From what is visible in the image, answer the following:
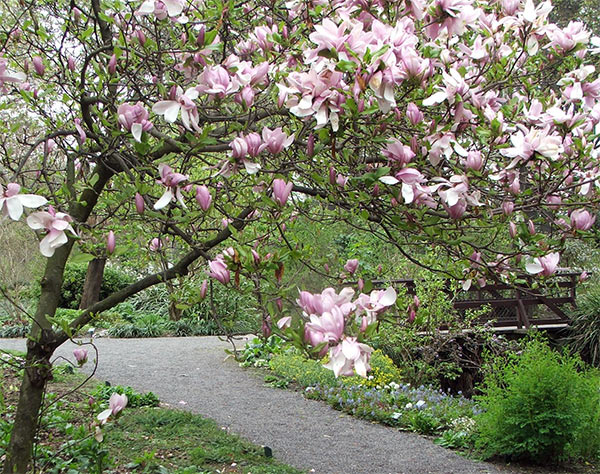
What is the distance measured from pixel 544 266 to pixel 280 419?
13.1ft

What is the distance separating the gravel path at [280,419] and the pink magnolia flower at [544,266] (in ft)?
8.91

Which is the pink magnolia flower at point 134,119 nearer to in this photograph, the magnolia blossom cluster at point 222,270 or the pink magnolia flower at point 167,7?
the pink magnolia flower at point 167,7

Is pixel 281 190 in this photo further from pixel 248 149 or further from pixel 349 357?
pixel 349 357

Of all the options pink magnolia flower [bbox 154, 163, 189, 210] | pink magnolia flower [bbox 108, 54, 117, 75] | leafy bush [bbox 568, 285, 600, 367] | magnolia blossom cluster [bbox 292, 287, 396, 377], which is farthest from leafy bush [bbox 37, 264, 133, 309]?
magnolia blossom cluster [bbox 292, 287, 396, 377]

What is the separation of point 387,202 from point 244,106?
0.65m

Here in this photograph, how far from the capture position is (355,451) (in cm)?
470

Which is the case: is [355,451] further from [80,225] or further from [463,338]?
[463,338]

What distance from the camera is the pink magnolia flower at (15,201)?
1.40 metres

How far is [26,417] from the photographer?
2.99 meters

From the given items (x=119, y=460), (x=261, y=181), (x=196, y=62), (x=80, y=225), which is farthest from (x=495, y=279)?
(x=119, y=460)

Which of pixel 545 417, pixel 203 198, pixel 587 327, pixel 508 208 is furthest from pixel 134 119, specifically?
pixel 587 327

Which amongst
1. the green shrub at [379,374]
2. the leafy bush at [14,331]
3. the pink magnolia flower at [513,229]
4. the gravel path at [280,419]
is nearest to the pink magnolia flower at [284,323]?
the pink magnolia flower at [513,229]

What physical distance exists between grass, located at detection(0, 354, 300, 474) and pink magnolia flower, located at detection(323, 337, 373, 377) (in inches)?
85.3

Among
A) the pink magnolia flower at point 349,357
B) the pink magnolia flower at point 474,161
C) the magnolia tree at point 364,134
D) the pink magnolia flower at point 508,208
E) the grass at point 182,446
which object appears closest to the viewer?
the pink magnolia flower at point 349,357
